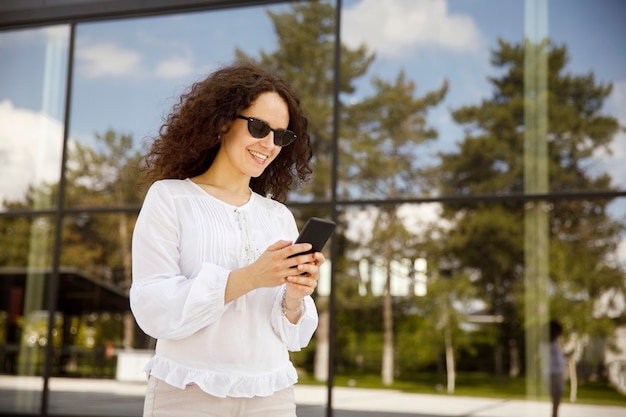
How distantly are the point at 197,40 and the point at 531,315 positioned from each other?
3.91 m

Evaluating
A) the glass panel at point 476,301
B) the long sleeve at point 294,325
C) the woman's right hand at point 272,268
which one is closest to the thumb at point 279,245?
the woman's right hand at point 272,268

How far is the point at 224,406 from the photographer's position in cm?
188

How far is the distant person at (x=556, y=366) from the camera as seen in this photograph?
6548mm

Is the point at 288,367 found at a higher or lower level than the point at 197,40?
lower

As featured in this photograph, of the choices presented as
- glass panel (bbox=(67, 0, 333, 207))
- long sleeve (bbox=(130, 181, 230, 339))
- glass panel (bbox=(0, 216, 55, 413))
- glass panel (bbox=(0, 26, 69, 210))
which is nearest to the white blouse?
long sleeve (bbox=(130, 181, 230, 339))

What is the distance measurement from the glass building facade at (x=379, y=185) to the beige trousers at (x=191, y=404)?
5.13m

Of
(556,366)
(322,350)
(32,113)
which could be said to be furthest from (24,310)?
(556,366)

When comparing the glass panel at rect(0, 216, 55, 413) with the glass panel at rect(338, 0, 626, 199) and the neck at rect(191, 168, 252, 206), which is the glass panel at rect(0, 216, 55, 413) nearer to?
the glass panel at rect(338, 0, 626, 199)

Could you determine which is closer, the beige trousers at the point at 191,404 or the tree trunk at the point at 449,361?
the beige trousers at the point at 191,404

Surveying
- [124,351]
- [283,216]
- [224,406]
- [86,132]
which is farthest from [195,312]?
[86,132]

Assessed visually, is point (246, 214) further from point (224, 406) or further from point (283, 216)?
point (224, 406)

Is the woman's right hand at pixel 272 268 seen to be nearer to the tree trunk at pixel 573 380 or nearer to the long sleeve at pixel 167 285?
the long sleeve at pixel 167 285

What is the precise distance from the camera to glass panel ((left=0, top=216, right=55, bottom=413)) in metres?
7.96

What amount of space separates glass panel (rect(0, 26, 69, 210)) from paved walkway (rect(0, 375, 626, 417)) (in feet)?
5.79
